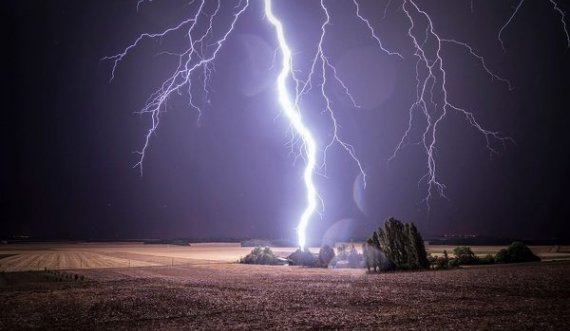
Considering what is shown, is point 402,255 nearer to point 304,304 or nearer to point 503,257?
point 503,257

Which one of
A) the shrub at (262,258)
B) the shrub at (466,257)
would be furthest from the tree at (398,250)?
the shrub at (262,258)

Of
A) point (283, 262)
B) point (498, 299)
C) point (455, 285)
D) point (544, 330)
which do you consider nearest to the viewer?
point (544, 330)

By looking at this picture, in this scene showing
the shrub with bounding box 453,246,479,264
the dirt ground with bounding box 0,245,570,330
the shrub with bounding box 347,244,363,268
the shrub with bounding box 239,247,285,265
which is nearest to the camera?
the dirt ground with bounding box 0,245,570,330

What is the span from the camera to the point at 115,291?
14.1 metres

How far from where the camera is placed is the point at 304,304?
10.8m

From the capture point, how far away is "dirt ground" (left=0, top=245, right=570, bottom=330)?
8.30m

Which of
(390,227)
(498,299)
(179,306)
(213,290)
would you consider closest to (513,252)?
(390,227)

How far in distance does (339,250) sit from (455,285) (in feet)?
45.5

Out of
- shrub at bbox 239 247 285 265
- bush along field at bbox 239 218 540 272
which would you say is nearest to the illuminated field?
shrub at bbox 239 247 285 265

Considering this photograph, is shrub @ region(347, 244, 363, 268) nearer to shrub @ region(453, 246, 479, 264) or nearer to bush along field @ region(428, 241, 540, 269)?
bush along field @ region(428, 241, 540, 269)

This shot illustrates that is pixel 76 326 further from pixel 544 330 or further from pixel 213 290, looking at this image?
pixel 544 330

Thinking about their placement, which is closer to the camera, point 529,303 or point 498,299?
point 529,303

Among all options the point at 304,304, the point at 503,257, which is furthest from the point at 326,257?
the point at 304,304

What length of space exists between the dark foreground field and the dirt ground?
0.8 inches
